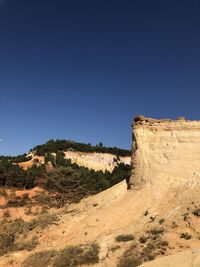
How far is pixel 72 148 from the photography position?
81.4m

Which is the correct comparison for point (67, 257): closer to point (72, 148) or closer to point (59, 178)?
point (59, 178)

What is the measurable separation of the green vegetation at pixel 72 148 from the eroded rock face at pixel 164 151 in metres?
55.1

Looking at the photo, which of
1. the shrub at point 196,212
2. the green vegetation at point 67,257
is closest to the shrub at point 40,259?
the green vegetation at point 67,257

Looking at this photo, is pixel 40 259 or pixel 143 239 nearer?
pixel 143 239

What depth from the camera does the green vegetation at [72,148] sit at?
259 feet

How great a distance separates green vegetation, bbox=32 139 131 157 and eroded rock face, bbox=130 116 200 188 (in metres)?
55.1

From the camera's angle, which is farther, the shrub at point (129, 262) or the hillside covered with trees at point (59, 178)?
the hillside covered with trees at point (59, 178)

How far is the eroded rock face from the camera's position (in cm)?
2122

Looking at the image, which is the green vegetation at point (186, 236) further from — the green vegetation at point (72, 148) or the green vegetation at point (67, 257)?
the green vegetation at point (72, 148)

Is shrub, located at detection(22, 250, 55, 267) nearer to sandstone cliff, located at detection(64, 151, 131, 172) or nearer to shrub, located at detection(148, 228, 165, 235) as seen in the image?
shrub, located at detection(148, 228, 165, 235)

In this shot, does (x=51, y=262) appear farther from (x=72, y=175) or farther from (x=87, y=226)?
(x=72, y=175)

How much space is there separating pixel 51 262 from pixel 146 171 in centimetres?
792

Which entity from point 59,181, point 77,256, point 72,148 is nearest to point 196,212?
point 77,256

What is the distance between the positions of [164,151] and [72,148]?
59.6m
